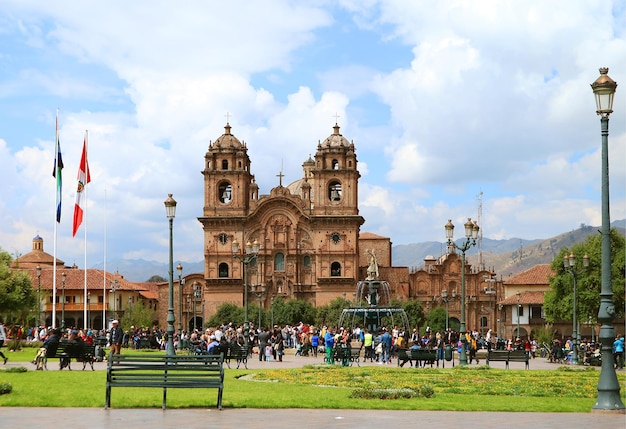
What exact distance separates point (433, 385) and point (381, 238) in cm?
9273

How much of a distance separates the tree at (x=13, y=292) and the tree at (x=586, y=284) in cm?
3424

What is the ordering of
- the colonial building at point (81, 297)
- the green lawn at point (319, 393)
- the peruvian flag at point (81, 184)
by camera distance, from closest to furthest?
the green lawn at point (319, 393) < the peruvian flag at point (81, 184) < the colonial building at point (81, 297)

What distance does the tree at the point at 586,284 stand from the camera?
207 ft

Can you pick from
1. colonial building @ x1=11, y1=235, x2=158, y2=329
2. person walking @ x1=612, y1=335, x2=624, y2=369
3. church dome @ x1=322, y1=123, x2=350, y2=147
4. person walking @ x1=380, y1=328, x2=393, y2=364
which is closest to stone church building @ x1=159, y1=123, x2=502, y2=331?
church dome @ x1=322, y1=123, x2=350, y2=147

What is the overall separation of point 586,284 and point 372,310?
1981cm

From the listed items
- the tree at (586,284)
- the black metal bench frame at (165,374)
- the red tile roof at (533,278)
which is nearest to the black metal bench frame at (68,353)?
the black metal bench frame at (165,374)

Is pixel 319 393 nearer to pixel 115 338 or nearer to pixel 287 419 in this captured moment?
pixel 287 419

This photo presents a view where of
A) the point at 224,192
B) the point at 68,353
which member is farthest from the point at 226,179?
the point at 68,353

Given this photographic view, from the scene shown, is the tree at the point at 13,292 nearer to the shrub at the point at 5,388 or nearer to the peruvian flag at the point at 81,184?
the peruvian flag at the point at 81,184

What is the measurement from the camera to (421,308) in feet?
325

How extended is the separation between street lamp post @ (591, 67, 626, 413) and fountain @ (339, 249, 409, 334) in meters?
32.4

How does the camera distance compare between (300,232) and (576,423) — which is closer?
(576,423)

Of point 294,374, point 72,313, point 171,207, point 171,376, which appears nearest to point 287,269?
point 72,313

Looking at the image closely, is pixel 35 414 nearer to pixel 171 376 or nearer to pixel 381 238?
pixel 171 376
